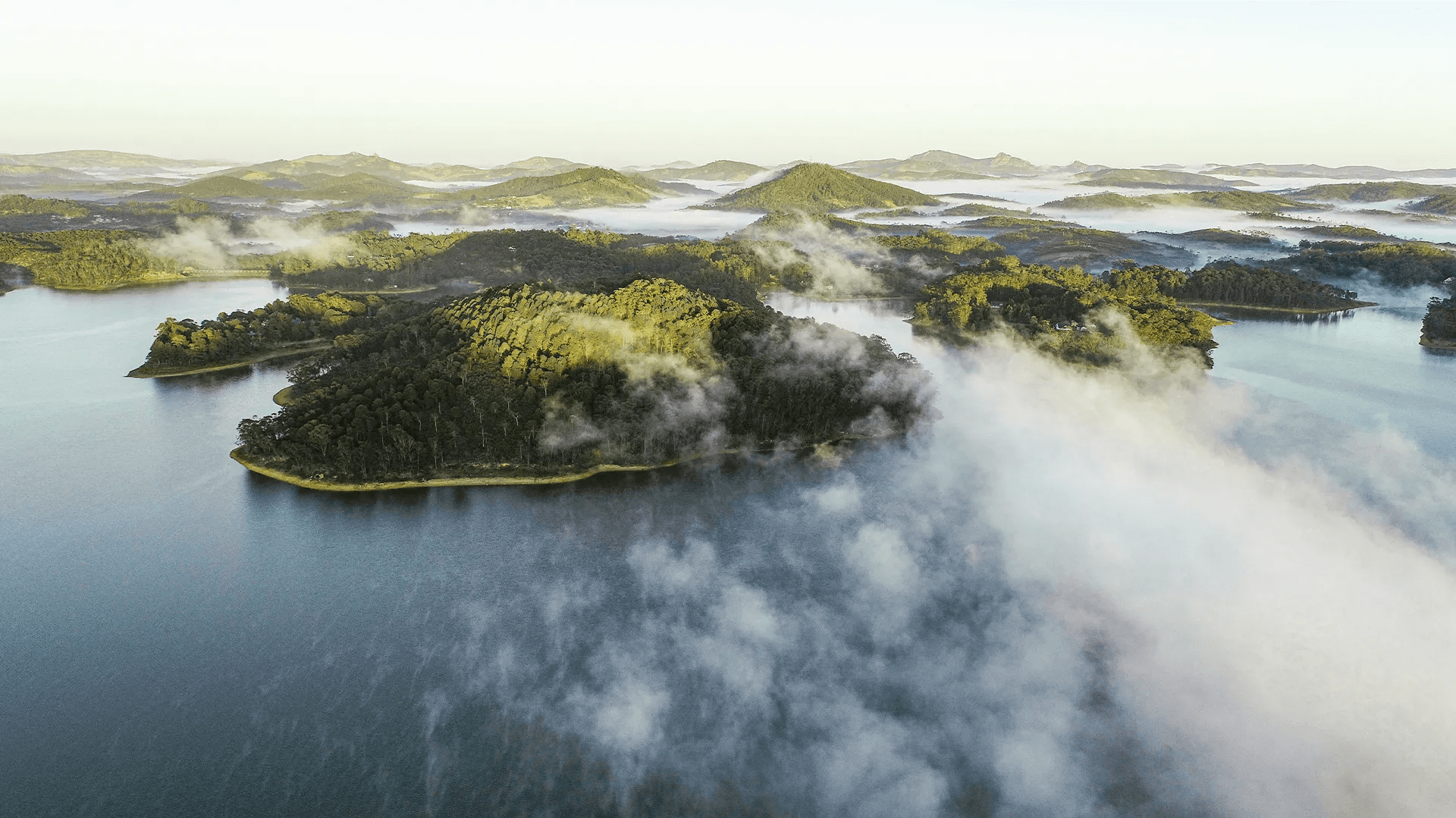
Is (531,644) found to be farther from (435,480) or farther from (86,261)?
(86,261)

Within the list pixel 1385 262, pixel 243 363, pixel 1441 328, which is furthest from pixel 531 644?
pixel 1385 262

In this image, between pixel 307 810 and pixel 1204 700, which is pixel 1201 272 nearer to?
pixel 1204 700

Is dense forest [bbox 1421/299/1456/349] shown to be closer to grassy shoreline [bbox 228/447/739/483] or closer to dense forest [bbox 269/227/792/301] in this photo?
dense forest [bbox 269/227/792/301]

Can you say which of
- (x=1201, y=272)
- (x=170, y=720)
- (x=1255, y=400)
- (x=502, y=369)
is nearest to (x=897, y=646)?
(x=170, y=720)

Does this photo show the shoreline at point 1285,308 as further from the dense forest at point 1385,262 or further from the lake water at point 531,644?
the lake water at point 531,644

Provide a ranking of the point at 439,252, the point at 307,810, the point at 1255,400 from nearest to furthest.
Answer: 1. the point at 307,810
2. the point at 1255,400
3. the point at 439,252

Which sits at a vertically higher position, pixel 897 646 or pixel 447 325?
pixel 447 325

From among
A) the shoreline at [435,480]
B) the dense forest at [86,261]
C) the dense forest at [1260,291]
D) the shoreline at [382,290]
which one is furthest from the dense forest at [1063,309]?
the dense forest at [86,261]

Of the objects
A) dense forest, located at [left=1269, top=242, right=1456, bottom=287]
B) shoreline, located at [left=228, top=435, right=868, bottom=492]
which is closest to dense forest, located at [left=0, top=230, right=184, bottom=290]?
shoreline, located at [left=228, top=435, right=868, bottom=492]
